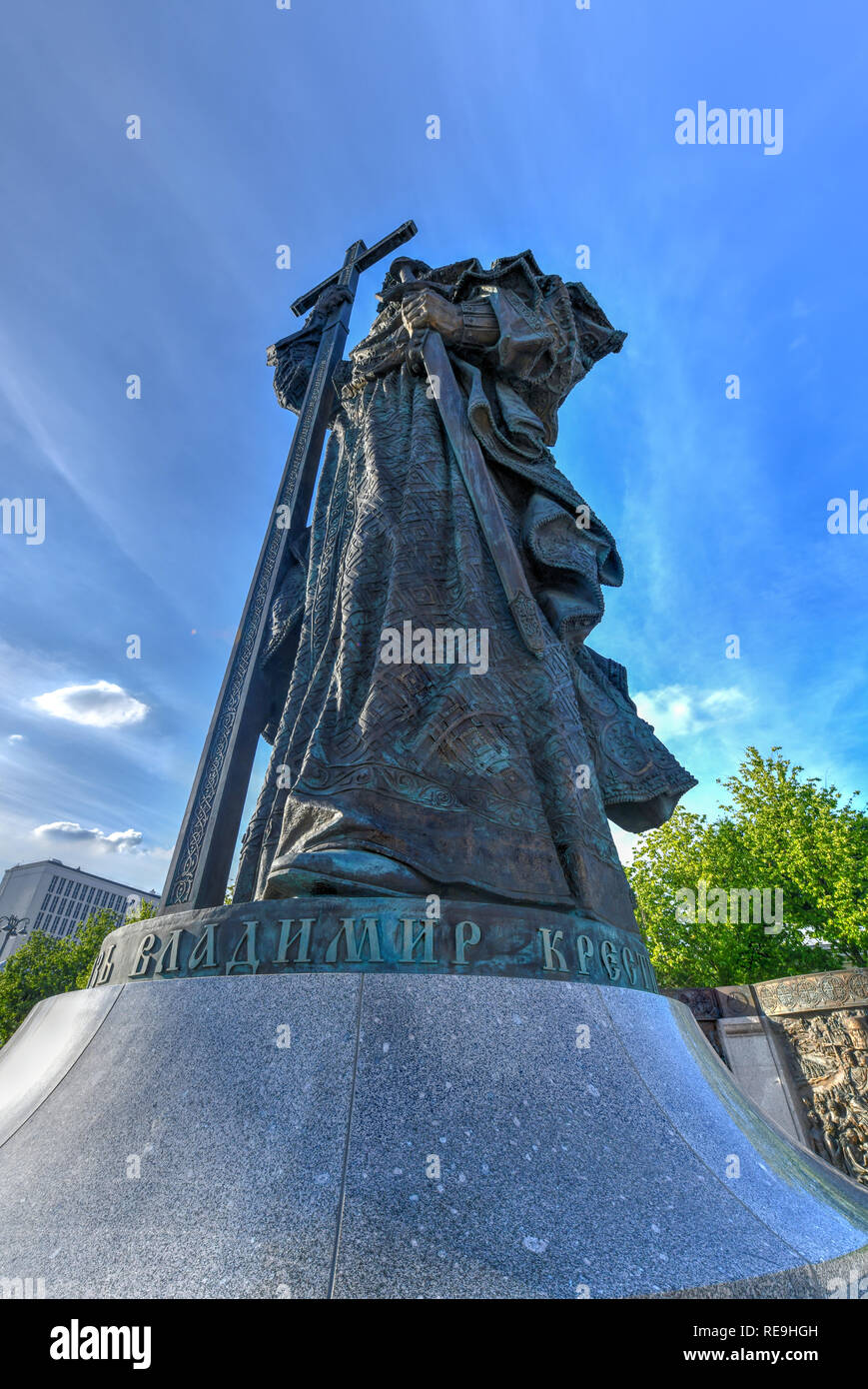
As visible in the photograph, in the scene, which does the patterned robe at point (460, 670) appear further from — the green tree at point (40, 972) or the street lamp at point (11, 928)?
the street lamp at point (11, 928)

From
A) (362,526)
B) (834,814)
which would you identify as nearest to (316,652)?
(362,526)

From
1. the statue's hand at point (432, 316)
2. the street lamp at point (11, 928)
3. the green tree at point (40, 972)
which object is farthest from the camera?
the street lamp at point (11, 928)

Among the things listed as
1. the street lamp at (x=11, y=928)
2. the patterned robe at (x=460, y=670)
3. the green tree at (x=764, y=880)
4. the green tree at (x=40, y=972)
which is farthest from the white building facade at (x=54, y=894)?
the patterned robe at (x=460, y=670)

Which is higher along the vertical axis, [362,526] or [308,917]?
[362,526]

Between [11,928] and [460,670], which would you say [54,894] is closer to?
[11,928]

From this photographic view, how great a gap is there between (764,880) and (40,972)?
91.7ft

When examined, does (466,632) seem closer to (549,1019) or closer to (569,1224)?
(549,1019)

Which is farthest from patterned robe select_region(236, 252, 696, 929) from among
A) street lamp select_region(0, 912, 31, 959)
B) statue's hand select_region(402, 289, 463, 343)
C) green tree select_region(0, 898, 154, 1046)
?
street lamp select_region(0, 912, 31, 959)

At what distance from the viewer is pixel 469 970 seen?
2.81 metres

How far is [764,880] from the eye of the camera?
65.2 feet

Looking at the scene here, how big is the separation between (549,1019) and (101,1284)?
5.27 ft

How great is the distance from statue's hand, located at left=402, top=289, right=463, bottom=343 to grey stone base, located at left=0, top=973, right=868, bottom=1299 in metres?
5.41

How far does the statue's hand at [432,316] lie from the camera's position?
5742 mm

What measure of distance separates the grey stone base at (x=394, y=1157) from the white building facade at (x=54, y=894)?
234 ft
